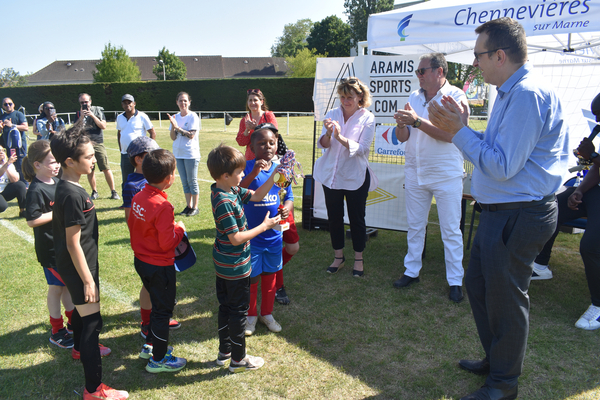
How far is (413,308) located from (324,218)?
2474mm

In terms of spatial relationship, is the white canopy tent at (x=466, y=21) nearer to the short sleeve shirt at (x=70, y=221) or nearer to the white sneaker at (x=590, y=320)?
the white sneaker at (x=590, y=320)

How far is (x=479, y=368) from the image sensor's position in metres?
2.74

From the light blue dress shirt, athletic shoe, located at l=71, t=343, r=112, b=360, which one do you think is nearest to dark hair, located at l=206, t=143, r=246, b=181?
the light blue dress shirt

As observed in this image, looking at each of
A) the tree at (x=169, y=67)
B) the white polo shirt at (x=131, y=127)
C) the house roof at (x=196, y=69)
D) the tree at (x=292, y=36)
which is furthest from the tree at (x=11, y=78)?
the white polo shirt at (x=131, y=127)

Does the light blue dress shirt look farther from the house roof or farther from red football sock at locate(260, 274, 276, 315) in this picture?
the house roof

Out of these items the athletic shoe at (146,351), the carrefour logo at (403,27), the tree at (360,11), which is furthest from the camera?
the tree at (360,11)

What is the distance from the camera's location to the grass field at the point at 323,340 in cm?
263

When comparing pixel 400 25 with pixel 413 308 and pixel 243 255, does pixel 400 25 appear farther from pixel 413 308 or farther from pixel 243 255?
pixel 243 255

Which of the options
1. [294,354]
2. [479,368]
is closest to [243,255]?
[294,354]

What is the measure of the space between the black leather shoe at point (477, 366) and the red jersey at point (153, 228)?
226 centimetres

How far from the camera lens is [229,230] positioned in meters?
2.46

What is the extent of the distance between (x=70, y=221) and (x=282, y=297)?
2180 millimetres

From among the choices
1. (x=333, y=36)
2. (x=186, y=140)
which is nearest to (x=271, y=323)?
(x=186, y=140)

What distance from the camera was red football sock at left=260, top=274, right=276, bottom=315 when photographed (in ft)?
10.7
